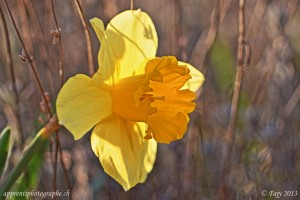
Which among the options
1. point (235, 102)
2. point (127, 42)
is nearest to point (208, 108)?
point (235, 102)

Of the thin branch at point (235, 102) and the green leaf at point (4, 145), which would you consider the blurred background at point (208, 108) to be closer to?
the thin branch at point (235, 102)

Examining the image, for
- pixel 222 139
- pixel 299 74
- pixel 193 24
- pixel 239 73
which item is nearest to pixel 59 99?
pixel 239 73

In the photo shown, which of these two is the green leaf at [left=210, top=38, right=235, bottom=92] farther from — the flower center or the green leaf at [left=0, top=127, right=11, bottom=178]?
the green leaf at [left=0, top=127, right=11, bottom=178]

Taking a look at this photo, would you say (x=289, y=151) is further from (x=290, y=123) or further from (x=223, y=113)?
(x=223, y=113)

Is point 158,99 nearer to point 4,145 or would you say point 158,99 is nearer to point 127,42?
point 127,42

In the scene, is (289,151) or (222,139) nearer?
(289,151)

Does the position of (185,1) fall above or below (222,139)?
above


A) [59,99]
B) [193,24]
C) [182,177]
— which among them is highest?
[59,99]
